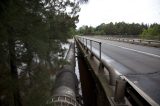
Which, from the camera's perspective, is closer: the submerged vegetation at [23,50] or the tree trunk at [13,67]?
the submerged vegetation at [23,50]

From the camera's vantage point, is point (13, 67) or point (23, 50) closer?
point (23, 50)

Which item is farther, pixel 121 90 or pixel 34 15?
pixel 34 15

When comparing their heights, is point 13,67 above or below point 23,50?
below

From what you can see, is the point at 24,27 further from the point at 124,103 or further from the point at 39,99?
the point at 39,99

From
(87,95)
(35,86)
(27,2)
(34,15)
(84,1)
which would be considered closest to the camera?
(84,1)

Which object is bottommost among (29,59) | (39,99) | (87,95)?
(87,95)

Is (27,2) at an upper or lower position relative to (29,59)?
upper

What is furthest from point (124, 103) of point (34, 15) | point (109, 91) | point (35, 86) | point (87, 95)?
point (87, 95)

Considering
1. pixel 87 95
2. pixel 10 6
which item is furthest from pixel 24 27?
pixel 87 95

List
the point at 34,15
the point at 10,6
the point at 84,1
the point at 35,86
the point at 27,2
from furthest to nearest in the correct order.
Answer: the point at 35,86 < the point at 34,15 < the point at 27,2 < the point at 84,1 < the point at 10,6

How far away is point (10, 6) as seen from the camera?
20.3 ft

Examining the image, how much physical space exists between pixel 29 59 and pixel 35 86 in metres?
3.12

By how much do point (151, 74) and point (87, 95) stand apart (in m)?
9.95

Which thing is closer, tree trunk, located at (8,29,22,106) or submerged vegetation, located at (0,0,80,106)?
submerged vegetation, located at (0,0,80,106)
